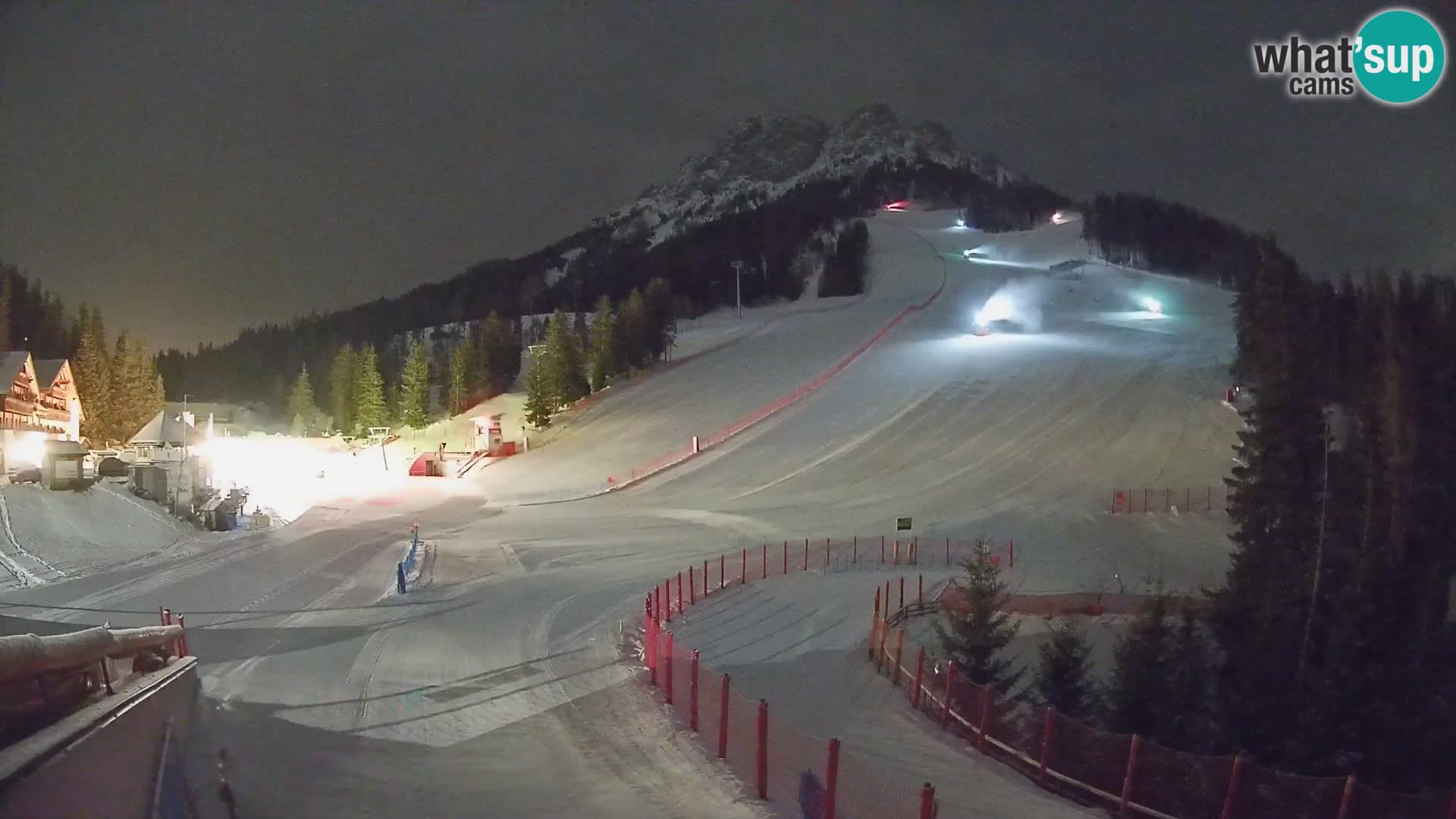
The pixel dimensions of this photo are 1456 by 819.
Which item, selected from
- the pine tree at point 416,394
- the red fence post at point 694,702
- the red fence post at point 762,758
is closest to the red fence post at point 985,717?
the red fence post at point 694,702

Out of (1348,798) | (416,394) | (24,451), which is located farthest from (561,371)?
(1348,798)

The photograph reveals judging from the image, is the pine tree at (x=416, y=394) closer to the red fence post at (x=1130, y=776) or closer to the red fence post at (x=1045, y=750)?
the red fence post at (x=1045, y=750)

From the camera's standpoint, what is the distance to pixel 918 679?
14641mm

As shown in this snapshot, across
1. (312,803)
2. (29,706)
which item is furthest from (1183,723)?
(29,706)

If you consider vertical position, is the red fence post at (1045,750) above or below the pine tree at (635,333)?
below

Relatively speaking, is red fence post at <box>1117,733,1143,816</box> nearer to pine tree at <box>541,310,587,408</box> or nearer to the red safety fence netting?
the red safety fence netting

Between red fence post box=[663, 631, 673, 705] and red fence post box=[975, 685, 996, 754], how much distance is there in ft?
13.1

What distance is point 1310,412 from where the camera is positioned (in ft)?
80.1

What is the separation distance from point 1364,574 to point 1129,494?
43.6 ft

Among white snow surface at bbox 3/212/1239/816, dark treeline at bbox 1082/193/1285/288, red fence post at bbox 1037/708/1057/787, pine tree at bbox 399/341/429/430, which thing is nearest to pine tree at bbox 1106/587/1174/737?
white snow surface at bbox 3/212/1239/816

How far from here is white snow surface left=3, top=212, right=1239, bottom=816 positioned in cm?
934

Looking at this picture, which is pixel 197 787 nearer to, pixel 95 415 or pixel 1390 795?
pixel 1390 795

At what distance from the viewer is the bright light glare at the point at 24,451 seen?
33.6 metres

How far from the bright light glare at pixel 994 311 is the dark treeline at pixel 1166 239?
47498mm
